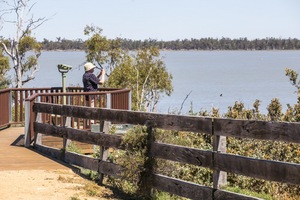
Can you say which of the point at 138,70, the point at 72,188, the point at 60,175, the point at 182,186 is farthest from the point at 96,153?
the point at 138,70

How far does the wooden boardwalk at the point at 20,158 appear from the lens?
1224 cm

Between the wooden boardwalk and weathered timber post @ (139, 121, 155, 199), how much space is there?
2.53m

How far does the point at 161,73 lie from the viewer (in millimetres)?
62219

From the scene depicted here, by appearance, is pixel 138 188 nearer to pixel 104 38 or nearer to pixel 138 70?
pixel 138 70

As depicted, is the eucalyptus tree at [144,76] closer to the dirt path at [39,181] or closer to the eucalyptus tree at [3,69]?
the eucalyptus tree at [3,69]

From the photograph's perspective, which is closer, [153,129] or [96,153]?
[153,129]

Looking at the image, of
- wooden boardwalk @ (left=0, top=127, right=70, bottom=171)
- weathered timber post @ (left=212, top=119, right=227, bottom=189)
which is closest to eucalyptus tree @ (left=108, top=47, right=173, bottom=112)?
wooden boardwalk @ (left=0, top=127, right=70, bottom=171)

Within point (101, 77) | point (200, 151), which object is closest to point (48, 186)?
point (200, 151)

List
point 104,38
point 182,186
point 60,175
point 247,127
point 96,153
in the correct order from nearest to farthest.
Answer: point 247,127 → point 182,186 → point 60,175 → point 96,153 → point 104,38

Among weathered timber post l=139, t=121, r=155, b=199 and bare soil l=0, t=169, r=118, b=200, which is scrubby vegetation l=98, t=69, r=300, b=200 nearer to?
weathered timber post l=139, t=121, r=155, b=199

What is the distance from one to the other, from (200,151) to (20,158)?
5102 millimetres

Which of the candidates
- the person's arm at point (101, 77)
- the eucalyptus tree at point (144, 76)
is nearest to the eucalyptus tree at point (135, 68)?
the eucalyptus tree at point (144, 76)

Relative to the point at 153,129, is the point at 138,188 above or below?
below

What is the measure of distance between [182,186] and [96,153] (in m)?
3.45
